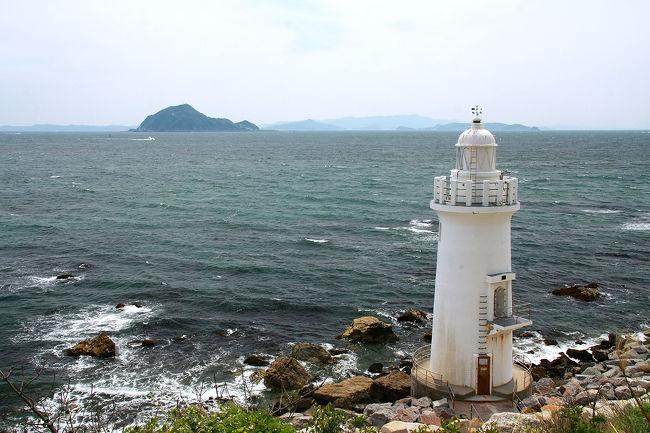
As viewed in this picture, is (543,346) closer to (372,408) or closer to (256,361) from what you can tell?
(372,408)

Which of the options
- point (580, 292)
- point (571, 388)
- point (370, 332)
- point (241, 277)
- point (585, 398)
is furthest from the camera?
point (241, 277)

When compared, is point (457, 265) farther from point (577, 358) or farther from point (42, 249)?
point (42, 249)

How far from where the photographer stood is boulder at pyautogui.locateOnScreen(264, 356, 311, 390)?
23156 millimetres

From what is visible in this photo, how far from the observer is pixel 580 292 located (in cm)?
3425

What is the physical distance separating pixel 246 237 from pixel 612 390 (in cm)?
3381

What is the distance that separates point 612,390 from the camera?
62.6 ft

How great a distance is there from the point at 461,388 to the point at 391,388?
15.2ft

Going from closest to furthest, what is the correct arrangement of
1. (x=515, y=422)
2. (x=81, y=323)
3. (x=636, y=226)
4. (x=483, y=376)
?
(x=515, y=422) < (x=483, y=376) < (x=81, y=323) < (x=636, y=226)

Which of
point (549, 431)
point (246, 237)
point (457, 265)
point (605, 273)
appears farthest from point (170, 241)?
point (549, 431)

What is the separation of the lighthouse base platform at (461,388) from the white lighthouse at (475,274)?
0.12 feet

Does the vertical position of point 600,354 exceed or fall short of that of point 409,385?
it falls short

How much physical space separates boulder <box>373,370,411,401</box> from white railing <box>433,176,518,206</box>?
8.12m

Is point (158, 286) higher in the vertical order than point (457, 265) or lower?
lower

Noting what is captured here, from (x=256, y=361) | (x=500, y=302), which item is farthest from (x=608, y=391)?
(x=256, y=361)
